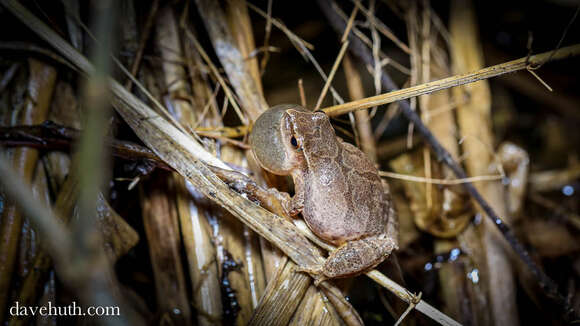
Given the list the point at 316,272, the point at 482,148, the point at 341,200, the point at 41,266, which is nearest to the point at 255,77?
the point at 341,200

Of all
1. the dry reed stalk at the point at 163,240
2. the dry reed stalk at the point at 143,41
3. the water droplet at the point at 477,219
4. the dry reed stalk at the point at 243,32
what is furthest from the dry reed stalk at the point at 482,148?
the dry reed stalk at the point at 143,41

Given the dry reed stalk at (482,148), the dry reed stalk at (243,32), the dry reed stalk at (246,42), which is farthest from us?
the dry reed stalk at (482,148)

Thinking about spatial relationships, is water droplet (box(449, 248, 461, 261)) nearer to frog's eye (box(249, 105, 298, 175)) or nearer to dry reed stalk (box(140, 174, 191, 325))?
frog's eye (box(249, 105, 298, 175))

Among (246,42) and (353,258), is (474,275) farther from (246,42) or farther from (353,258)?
(246,42)

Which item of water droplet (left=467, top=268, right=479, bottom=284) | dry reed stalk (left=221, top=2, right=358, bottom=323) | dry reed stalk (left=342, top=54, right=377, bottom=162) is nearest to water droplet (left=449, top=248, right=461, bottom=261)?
water droplet (left=467, top=268, right=479, bottom=284)

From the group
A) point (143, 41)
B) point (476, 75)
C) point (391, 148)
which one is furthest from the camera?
point (391, 148)

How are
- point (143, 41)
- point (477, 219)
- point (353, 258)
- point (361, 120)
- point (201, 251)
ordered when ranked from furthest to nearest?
point (477, 219)
point (361, 120)
point (143, 41)
point (201, 251)
point (353, 258)

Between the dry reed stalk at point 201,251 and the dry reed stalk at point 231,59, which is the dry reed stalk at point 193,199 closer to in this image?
the dry reed stalk at point 201,251

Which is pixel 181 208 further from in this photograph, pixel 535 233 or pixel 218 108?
pixel 535 233
